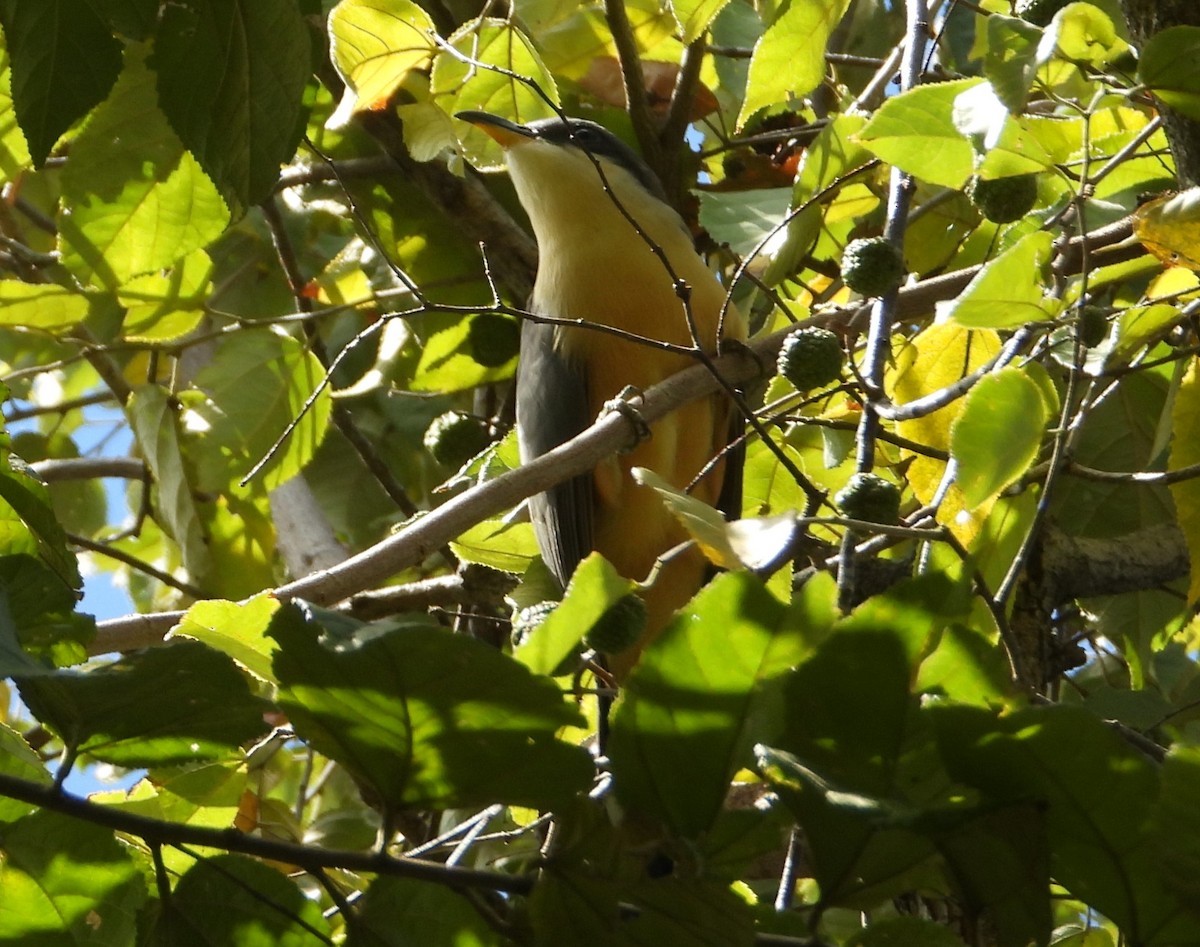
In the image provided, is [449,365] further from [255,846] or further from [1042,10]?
[255,846]

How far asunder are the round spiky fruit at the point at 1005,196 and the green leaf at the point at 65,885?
1.35 m

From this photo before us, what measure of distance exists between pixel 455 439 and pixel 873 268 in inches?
55.7

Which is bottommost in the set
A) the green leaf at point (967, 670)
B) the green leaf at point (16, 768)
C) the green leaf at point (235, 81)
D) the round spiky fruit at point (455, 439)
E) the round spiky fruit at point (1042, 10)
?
the round spiky fruit at point (455, 439)

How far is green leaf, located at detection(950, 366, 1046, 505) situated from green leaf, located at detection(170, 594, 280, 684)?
0.65m

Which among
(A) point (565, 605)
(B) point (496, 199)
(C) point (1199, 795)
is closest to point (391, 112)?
(B) point (496, 199)

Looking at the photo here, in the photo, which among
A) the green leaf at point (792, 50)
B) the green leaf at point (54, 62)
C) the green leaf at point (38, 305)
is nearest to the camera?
the green leaf at point (54, 62)

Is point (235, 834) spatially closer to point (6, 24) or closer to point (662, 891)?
point (662, 891)

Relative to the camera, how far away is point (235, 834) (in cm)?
83

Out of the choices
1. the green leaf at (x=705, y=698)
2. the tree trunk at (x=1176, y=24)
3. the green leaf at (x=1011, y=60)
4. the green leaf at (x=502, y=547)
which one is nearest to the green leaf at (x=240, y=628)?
the green leaf at (x=705, y=698)

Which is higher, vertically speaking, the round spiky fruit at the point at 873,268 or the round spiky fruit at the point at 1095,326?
the round spiky fruit at the point at 873,268

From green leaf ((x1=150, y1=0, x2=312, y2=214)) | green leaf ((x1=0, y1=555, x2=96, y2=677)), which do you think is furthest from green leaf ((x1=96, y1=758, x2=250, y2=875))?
green leaf ((x1=150, y1=0, x2=312, y2=214))

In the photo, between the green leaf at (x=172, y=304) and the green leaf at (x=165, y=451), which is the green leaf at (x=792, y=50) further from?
the green leaf at (x=165, y=451)

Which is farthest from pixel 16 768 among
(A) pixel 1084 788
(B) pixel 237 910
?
(A) pixel 1084 788

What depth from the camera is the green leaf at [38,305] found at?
247cm
